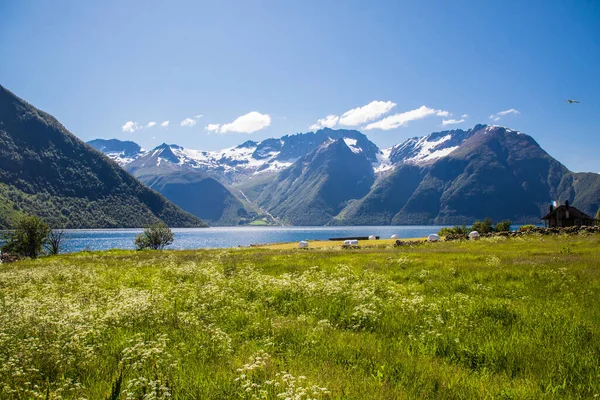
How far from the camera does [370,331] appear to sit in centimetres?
1086

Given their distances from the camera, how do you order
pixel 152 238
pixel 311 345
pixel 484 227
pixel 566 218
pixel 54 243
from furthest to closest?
1. pixel 152 238
2. pixel 484 227
3. pixel 54 243
4. pixel 566 218
5. pixel 311 345

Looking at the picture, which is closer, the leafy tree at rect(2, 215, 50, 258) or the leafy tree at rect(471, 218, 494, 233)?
the leafy tree at rect(2, 215, 50, 258)

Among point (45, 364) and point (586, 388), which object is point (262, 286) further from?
point (586, 388)

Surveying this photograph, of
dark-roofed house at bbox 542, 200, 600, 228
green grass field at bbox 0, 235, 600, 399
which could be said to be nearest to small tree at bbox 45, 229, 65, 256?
green grass field at bbox 0, 235, 600, 399

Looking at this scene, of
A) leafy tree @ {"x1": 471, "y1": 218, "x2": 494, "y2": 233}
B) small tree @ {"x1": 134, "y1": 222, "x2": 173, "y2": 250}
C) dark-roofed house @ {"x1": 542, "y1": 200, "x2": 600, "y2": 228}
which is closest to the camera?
dark-roofed house @ {"x1": 542, "y1": 200, "x2": 600, "y2": 228}

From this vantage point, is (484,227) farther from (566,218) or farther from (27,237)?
(27,237)

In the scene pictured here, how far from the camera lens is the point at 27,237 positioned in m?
82.0

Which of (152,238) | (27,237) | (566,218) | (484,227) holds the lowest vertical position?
(152,238)

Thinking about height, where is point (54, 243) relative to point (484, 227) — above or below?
below

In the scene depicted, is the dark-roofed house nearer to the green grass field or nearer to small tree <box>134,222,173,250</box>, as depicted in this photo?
the green grass field

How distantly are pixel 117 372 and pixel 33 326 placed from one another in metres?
3.95

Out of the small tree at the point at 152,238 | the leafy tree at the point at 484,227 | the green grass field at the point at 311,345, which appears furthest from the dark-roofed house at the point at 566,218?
the small tree at the point at 152,238

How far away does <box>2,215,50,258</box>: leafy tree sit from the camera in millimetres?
82375

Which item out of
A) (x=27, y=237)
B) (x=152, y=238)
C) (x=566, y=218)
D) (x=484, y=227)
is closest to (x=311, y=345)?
(x=27, y=237)
